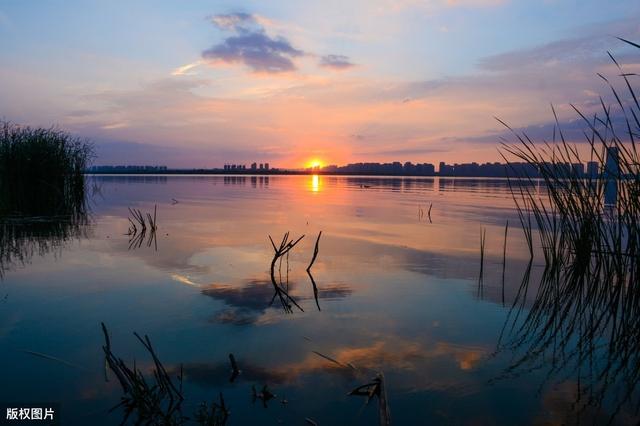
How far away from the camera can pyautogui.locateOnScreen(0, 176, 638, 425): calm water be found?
380cm

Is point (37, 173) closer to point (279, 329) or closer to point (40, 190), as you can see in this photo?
point (40, 190)

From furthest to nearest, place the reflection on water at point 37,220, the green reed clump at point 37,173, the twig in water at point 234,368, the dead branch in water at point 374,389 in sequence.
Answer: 1. the green reed clump at point 37,173
2. the reflection on water at point 37,220
3. the twig in water at point 234,368
4. the dead branch in water at point 374,389

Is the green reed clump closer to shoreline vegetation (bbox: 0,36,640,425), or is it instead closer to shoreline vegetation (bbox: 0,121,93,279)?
shoreline vegetation (bbox: 0,121,93,279)

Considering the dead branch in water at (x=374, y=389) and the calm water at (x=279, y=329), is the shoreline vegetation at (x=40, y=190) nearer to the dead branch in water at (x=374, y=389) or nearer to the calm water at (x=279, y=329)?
the calm water at (x=279, y=329)

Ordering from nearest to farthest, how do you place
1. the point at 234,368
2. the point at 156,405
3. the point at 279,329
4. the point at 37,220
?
the point at 156,405 < the point at 234,368 < the point at 279,329 < the point at 37,220

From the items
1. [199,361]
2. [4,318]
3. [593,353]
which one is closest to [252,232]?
[4,318]

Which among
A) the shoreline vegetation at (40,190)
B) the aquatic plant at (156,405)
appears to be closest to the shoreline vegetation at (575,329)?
the aquatic plant at (156,405)

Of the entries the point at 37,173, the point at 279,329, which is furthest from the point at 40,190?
the point at 279,329

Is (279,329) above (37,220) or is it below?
below

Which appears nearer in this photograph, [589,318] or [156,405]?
[156,405]

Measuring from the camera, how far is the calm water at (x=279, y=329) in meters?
3.80

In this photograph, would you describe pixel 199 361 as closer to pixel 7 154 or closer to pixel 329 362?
pixel 329 362

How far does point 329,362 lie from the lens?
4586 millimetres

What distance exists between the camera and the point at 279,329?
557 cm
